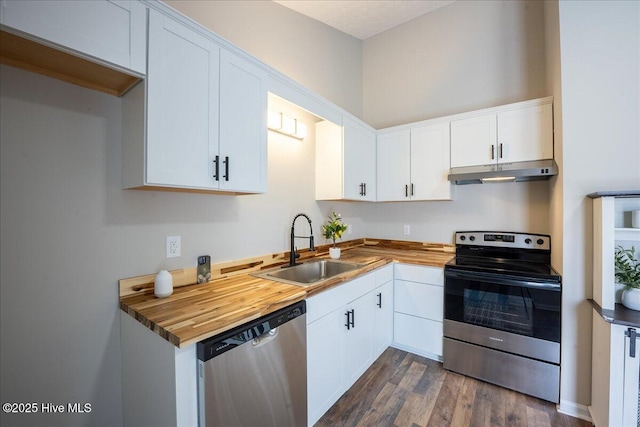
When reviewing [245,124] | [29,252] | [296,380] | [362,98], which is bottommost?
[296,380]

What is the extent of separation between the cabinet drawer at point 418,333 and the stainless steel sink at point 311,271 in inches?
30.1

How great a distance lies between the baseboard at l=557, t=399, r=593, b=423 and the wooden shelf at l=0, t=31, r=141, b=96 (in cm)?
319

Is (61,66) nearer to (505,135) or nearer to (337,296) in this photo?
(337,296)

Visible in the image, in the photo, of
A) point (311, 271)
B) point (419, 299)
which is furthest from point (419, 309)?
point (311, 271)

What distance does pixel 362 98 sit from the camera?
11.7 feet

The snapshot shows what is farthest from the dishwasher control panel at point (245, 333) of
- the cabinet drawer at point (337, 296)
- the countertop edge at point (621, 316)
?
the countertop edge at point (621, 316)

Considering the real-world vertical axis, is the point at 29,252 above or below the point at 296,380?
above

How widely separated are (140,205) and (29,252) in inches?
18.2

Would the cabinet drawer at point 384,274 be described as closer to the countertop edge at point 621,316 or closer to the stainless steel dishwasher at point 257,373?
the stainless steel dishwasher at point 257,373

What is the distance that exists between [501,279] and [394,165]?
150 centimetres

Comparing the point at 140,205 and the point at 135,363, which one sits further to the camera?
the point at 140,205

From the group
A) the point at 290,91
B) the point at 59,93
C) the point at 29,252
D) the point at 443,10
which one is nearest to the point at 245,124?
the point at 290,91

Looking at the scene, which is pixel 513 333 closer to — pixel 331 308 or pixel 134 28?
pixel 331 308

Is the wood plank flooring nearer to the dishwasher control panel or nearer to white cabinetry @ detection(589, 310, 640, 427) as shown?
white cabinetry @ detection(589, 310, 640, 427)
